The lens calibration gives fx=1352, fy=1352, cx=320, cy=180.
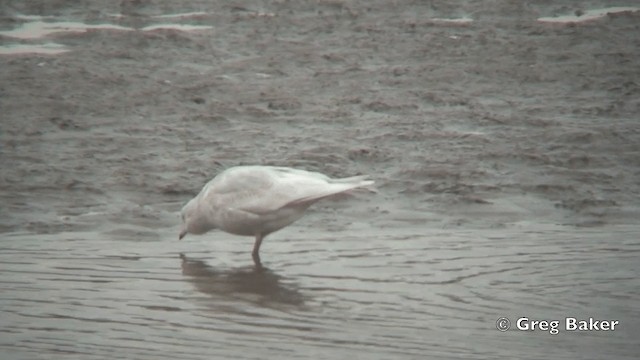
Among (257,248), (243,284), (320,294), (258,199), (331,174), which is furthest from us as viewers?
(331,174)

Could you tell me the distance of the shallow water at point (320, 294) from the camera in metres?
5.72

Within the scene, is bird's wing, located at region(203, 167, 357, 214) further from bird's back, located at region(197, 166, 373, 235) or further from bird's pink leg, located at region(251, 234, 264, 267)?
bird's pink leg, located at region(251, 234, 264, 267)

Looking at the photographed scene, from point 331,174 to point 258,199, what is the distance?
5.56 ft

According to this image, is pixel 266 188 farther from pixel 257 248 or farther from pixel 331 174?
pixel 331 174

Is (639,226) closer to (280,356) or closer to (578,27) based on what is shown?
(280,356)

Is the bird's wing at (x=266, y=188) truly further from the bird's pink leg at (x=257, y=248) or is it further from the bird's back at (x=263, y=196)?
the bird's pink leg at (x=257, y=248)

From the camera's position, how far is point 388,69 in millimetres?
11148

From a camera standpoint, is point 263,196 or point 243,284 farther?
point 263,196

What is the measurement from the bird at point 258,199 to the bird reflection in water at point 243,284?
20 cm

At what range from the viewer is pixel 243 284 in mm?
6820

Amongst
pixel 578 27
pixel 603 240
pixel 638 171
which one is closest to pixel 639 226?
pixel 603 240

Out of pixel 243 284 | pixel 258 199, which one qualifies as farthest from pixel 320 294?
pixel 258 199

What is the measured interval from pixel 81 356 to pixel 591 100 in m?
5.89

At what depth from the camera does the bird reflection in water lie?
652 centimetres
